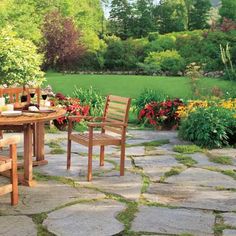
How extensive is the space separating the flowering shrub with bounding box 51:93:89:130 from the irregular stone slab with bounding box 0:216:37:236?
4.63 m

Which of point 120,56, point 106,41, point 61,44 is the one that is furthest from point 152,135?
point 106,41

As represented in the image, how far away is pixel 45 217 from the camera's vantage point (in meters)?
3.90

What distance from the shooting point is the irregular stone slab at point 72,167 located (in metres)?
5.34

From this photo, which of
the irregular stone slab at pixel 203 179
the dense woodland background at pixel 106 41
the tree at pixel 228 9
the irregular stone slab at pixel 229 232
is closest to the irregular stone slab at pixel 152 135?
the irregular stone slab at pixel 203 179

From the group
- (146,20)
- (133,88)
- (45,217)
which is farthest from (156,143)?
(146,20)

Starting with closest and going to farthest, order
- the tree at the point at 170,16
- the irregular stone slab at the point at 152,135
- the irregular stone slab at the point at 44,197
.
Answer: the irregular stone slab at the point at 44,197 < the irregular stone slab at the point at 152,135 < the tree at the point at 170,16

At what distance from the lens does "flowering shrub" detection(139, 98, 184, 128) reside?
347 inches

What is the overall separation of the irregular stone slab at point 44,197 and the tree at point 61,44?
23575 mm

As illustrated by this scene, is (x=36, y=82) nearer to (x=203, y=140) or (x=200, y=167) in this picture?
(x=203, y=140)

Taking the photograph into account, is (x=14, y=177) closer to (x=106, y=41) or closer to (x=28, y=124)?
(x=28, y=124)

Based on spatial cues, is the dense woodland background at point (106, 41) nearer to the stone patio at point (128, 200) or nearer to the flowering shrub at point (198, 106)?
the flowering shrub at point (198, 106)

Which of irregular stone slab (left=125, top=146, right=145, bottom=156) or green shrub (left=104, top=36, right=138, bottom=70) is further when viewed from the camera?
green shrub (left=104, top=36, right=138, bottom=70)

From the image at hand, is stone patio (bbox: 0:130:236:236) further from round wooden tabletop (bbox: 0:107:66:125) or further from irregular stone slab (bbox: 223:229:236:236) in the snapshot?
round wooden tabletop (bbox: 0:107:66:125)

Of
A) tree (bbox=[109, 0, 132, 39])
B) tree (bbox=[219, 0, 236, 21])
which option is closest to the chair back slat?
tree (bbox=[219, 0, 236, 21])
